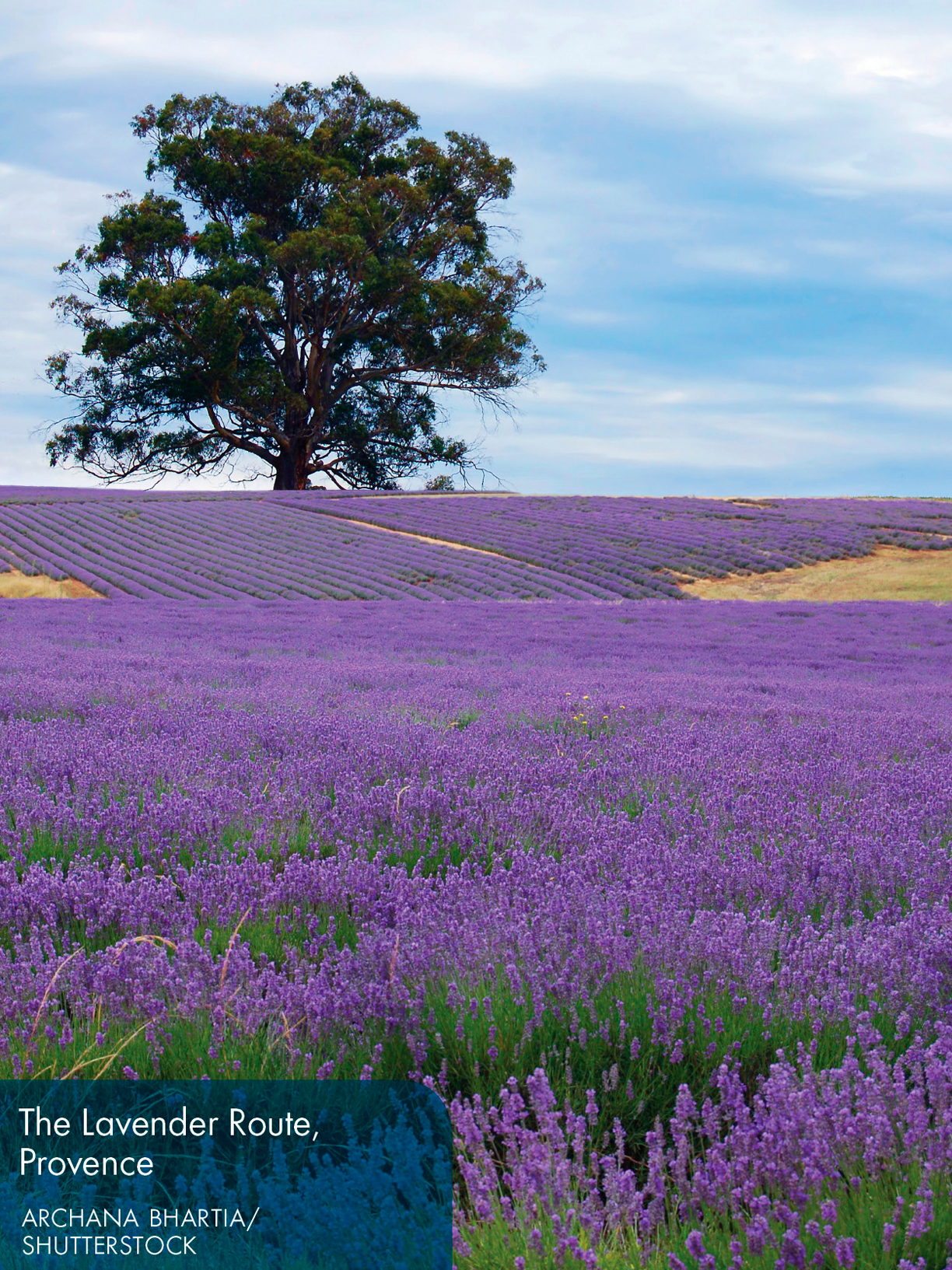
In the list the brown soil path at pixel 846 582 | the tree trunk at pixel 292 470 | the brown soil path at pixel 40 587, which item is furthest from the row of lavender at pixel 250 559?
the tree trunk at pixel 292 470

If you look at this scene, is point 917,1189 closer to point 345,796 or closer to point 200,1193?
point 200,1193

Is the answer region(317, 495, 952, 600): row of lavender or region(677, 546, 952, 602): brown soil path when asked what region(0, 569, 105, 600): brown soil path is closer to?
region(317, 495, 952, 600): row of lavender

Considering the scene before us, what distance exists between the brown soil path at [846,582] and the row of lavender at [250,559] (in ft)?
12.8

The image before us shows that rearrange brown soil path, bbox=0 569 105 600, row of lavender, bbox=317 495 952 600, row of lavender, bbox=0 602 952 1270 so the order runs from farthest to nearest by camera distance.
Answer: row of lavender, bbox=317 495 952 600
brown soil path, bbox=0 569 105 600
row of lavender, bbox=0 602 952 1270

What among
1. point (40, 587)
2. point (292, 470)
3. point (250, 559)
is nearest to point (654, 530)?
point (250, 559)

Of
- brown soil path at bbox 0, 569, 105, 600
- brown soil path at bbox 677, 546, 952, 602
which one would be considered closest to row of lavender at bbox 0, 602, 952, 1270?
brown soil path at bbox 0, 569, 105, 600

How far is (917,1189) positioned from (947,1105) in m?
0.30

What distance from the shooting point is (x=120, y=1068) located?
2.05 metres

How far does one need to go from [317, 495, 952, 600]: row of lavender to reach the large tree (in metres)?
6.88

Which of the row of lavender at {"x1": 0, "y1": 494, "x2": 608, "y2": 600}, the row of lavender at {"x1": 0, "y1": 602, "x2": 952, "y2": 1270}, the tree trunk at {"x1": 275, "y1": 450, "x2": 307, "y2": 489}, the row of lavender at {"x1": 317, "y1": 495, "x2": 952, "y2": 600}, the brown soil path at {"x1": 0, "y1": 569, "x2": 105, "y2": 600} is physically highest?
the tree trunk at {"x1": 275, "y1": 450, "x2": 307, "y2": 489}

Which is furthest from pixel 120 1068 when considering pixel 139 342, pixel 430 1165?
pixel 139 342

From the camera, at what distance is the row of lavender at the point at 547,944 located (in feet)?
5.47

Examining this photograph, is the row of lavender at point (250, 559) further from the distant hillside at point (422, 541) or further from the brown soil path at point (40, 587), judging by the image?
the brown soil path at point (40, 587)

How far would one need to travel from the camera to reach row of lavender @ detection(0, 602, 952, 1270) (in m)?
1.67
